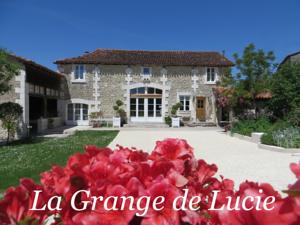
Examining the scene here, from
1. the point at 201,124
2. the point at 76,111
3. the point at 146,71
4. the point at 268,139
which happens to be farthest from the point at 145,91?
the point at 268,139

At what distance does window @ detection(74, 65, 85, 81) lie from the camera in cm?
2372

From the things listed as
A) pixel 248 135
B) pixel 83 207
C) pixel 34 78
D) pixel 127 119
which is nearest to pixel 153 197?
pixel 83 207

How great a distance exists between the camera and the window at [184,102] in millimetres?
24172

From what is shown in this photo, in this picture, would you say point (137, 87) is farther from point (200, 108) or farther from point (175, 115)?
point (200, 108)

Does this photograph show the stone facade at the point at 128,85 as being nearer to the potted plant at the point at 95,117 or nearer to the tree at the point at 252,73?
the potted plant at the point at 95,117

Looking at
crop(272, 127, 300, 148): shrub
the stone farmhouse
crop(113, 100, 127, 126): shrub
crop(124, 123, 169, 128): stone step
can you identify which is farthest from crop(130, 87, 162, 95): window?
crop(272, 127, 300, 148): shrub

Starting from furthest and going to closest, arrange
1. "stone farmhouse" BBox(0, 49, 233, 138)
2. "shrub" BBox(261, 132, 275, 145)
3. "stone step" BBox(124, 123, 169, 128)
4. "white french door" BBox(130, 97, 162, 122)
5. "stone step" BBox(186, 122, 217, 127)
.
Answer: "white french door" BBox(130, 97, 162, 122)
"stone farmhouse" BBox(0, 49, 233, 138)
"stone step" BBox(186, 122, 217, 127)
"stone step" BBox(124, 123, 169, 128)
"shrub" BBox(261, 132, 275, 145)

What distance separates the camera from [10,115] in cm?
1393

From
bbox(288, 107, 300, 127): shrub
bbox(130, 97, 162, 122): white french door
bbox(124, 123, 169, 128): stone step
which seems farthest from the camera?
bbox(130, 97, 162, 122): white french door

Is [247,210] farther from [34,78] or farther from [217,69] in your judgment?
[217,69]

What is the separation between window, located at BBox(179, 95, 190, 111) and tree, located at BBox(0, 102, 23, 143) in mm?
13686

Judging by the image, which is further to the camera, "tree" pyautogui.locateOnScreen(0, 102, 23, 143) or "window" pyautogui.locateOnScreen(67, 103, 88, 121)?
"window" pyautogui.locateOnScreen(67, 103, 88, 121)

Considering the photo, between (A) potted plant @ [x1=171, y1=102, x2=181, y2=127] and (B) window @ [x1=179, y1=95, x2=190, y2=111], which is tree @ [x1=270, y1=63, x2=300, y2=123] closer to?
(A) potted plant @ [x1=171, y1=102, x2=181, y2=127]

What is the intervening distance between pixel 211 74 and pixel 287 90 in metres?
9.69
